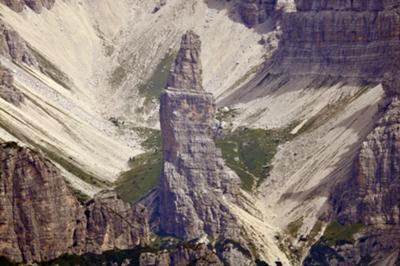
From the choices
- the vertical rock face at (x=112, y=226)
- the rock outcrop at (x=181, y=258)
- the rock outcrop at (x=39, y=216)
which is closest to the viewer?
the rock outcrop at (x=39, y=216)

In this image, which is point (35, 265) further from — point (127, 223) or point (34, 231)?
point (127, 223)

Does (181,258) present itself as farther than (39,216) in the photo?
Yes

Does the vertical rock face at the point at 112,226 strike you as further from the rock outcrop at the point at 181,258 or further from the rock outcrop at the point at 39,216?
the rock outcrop at the point at 181,258

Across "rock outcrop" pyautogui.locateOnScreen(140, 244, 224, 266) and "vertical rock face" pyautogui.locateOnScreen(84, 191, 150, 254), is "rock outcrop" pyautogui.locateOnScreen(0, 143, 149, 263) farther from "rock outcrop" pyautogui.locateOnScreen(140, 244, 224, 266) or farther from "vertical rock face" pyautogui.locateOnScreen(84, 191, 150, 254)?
"rock outcrop" pyautogui.locateOnScreen(140, 244, 224, 266)

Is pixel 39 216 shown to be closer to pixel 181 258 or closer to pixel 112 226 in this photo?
pixel 112 226

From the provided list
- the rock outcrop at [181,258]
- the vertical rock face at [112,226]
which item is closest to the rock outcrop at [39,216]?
the vertical rock face at [112,226]

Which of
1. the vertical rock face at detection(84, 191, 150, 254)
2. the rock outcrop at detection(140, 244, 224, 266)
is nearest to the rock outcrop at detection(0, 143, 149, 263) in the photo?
the vertical rock face at detection(84, 191, 150, 254)

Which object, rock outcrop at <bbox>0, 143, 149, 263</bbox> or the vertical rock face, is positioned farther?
the vertical rock face

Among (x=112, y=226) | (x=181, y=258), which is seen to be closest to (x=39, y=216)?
(x=112, y=226)
